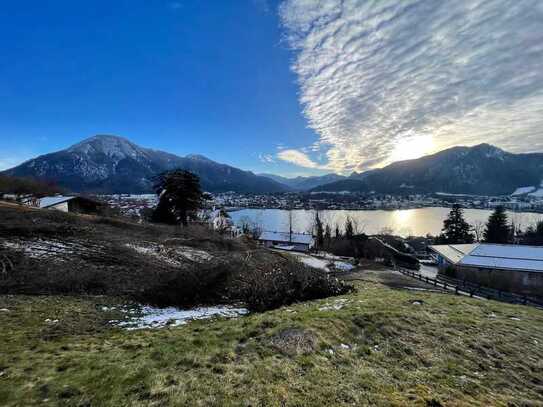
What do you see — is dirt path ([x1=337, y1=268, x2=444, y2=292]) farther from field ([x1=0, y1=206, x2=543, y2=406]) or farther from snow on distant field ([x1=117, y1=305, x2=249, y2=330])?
snow on distant field ([x1=117, y1=305, x2=249, y2=330])

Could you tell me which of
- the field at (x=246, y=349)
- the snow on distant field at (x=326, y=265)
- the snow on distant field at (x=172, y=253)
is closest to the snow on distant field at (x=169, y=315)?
the field at (x=246, y=349)

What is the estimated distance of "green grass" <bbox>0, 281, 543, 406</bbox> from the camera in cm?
417

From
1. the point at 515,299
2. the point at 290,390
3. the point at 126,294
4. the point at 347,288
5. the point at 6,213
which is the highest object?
the point at 6,213

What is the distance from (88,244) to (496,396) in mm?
17838

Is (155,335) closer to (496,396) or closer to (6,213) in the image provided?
(496,396)

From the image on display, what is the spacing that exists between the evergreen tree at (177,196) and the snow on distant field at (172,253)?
14.9 meters

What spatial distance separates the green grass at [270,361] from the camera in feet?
13.7

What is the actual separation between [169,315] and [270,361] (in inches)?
206

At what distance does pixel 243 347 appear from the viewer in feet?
19.0

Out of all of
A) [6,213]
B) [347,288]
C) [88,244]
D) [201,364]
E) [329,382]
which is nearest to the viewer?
[329,382]

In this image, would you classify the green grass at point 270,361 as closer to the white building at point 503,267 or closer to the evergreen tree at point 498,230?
the white building at point 503,267

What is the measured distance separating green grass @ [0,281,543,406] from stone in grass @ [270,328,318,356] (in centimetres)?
4

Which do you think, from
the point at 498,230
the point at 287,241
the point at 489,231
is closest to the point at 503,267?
the point at 489,231

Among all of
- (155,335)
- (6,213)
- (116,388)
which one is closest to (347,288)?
(155,335)
